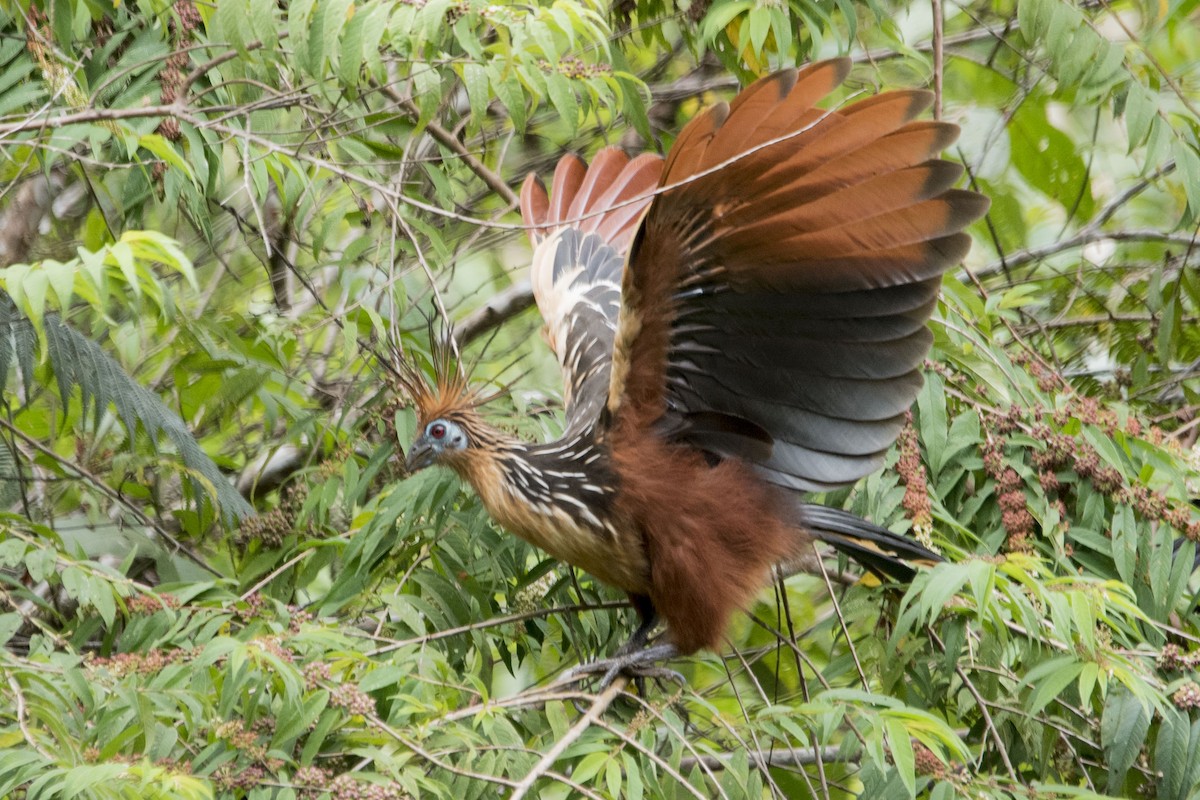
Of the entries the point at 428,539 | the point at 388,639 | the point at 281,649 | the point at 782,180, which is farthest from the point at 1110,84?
the point at 281,649

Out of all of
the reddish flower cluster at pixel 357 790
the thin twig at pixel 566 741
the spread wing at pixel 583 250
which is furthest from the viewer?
the spread wing at pixel 583 250

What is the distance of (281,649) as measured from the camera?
2.42 metres

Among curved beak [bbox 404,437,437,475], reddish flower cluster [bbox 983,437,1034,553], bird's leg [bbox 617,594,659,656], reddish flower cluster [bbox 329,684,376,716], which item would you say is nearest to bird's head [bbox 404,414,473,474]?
curved beak [bbox 404,437,437,475]

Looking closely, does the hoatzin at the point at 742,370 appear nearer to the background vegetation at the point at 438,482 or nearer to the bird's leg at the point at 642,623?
the bird's leg at the point at 642,623

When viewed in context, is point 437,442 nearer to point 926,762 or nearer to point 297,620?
point 297,620

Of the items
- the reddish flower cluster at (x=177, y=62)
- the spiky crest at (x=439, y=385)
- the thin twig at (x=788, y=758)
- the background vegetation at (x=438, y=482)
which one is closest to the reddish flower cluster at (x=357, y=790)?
the background vegetation at (x=438, y=482)

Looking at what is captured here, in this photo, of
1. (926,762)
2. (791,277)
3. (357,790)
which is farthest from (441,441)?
(926,762)

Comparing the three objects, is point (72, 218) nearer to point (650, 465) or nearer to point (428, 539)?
point (428, 539)

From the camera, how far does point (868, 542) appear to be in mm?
3262

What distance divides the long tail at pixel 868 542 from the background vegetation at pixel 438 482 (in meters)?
0.06

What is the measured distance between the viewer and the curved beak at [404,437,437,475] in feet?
10.7

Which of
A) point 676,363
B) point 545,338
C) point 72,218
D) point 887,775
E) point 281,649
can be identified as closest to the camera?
point 281,649

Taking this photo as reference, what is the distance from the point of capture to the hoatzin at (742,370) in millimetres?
2770

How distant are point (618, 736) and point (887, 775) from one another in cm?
55
